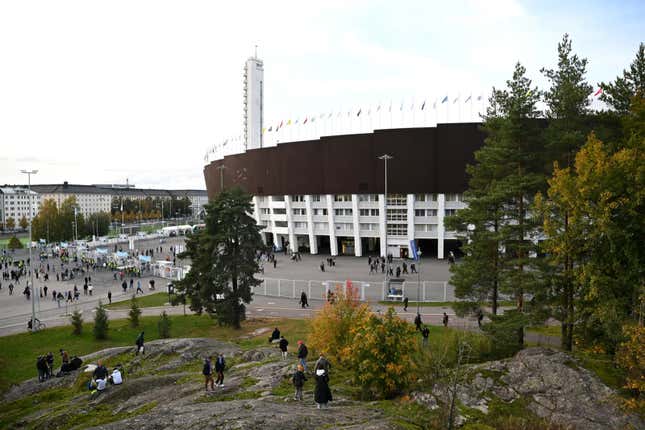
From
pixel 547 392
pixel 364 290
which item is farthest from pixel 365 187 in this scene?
pixel 547 392

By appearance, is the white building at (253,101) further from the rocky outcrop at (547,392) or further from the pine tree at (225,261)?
the rocky outcrop at (547,392)

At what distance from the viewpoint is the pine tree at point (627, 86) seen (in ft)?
62.5

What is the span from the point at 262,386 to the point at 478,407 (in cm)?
766

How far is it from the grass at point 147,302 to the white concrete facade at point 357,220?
26.4m

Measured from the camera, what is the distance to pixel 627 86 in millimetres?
19438

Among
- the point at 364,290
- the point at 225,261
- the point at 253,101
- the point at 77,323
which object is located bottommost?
the point at 77,323

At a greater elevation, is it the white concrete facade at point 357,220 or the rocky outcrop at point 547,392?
the white concrete facade at point 357,220

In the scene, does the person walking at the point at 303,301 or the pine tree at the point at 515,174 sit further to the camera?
the person walking at the point at 303,301

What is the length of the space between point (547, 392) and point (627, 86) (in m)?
14.5

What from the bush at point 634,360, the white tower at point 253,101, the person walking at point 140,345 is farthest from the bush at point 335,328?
the white tower at point 253,101

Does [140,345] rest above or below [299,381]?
below

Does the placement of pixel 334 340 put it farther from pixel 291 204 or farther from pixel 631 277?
pixel 291 204

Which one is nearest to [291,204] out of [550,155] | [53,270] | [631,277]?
[53,270]

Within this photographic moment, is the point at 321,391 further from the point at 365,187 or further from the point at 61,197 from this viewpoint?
the point at 61,197
